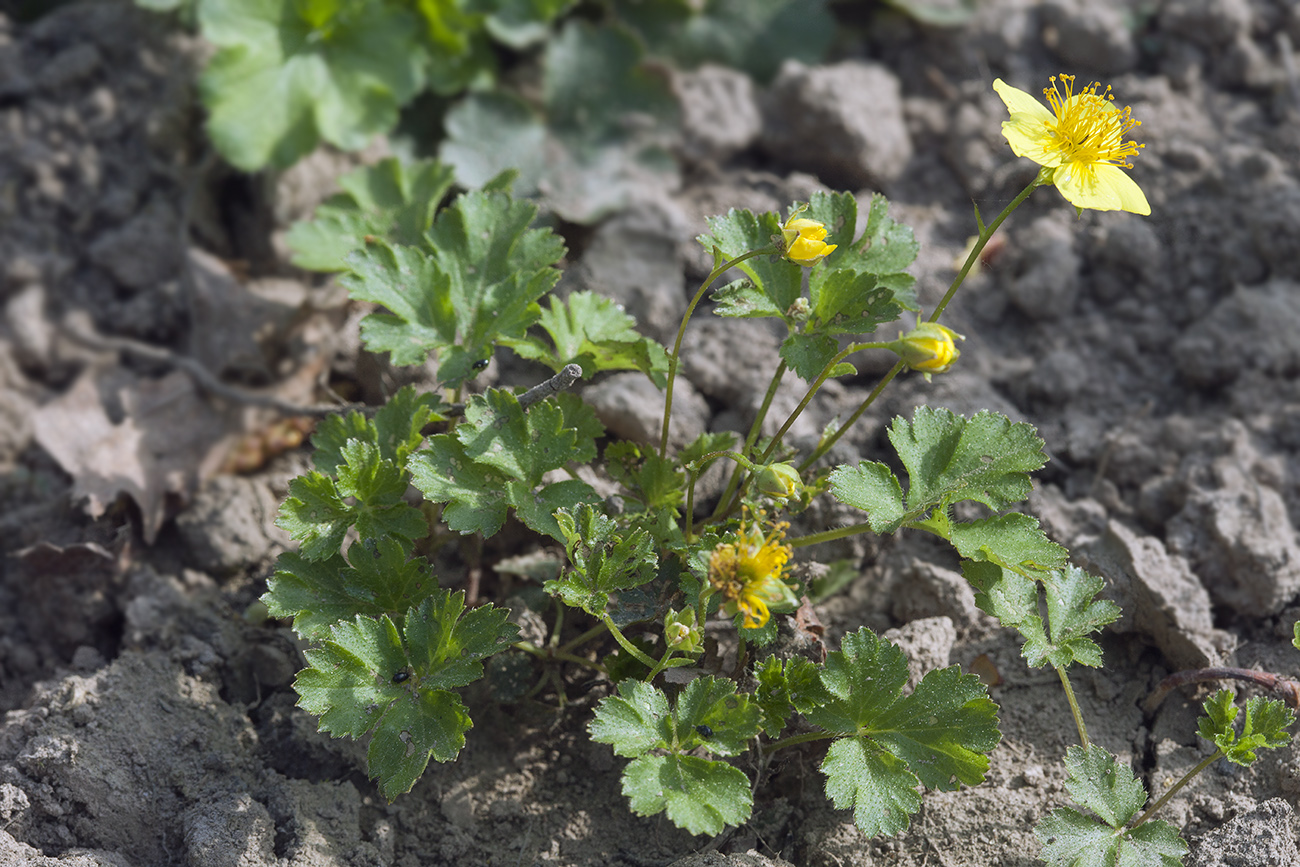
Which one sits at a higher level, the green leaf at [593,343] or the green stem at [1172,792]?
the green leaf at [593,343]

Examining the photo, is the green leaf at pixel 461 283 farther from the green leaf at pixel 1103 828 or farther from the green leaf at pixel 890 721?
the green leaf at pixel 1103 828

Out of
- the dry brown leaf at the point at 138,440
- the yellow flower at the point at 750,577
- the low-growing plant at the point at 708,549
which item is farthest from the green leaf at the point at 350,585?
the dry brown leaf at the point at 138,440

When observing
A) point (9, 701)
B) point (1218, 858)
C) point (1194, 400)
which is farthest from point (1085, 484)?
point (9, 701)

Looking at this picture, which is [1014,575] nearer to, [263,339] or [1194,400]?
[1194,400]

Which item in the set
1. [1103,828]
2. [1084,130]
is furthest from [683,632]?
[1084,130]

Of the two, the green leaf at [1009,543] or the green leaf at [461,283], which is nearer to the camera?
the green leaf at [1009,543]

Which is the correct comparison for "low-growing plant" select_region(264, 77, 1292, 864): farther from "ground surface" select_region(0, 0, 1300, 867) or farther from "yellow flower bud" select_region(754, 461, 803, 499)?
"ground surface" select_region(0, 0, 1300, 867)

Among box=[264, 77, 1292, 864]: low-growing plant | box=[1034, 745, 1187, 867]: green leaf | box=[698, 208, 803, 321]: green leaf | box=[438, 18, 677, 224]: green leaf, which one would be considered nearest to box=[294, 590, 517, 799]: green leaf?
box=[264, 77, 1292, 864]: low-growing plant
